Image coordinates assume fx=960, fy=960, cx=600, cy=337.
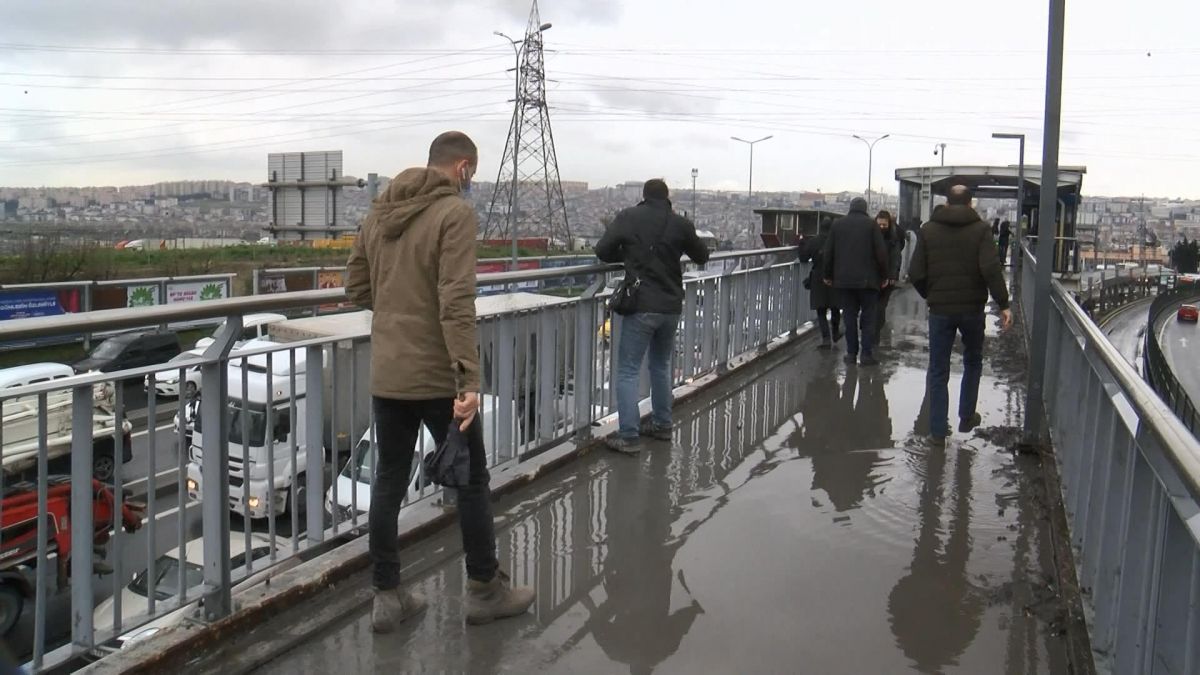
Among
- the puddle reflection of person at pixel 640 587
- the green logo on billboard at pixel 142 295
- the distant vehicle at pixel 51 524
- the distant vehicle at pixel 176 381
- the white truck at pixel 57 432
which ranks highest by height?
the distant vehicle at pixel 176 381

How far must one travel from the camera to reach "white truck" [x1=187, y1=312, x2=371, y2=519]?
382cm

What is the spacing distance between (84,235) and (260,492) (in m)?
39.1

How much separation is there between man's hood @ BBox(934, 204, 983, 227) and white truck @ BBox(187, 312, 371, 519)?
14.0 ft

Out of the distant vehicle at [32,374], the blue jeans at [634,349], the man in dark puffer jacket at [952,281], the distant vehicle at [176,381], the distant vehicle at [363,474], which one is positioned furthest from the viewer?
the man in dark puffer jacket at [952,281]

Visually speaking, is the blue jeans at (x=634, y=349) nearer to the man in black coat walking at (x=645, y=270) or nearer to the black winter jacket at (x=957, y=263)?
the man in black coat walking at (x=645, y=270)

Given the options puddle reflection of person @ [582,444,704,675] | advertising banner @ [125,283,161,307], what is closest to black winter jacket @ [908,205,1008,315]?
puddle reflection of person @ [582,444,704,675]

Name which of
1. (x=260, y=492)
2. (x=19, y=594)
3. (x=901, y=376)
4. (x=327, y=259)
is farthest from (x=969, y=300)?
(x=327, y=259)

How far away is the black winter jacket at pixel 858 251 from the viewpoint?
10.1 m

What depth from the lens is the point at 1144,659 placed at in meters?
2.57

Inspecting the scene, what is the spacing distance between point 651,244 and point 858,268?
439cm

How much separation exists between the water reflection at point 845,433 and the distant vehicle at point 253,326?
3212 mm

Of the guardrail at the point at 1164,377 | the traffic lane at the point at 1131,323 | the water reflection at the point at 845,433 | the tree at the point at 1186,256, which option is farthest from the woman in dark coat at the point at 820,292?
the tree at the point at 1186,256

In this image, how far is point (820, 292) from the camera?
11555 millimetres

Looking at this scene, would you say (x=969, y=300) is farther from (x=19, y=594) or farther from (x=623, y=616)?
(x=19, y=594)
